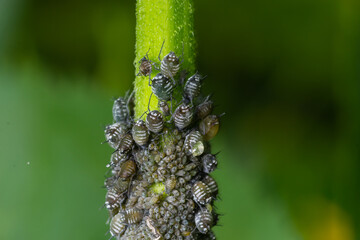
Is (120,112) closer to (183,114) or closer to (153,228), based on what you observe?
(183,114)

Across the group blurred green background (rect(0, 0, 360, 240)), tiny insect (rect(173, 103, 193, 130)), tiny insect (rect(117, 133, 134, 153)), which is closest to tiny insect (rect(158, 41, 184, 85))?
tiny insect (rect(173, 103, 193, 130))

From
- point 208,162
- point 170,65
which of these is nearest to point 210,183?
point 208,162

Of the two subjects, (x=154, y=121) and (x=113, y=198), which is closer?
(x=154, y=121)

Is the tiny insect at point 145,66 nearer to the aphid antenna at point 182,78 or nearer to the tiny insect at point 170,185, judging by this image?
the aphid antenna at point 182,78
